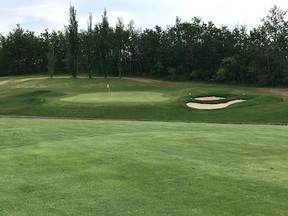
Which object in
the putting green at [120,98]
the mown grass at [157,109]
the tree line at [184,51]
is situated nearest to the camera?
the mown grass at [157,109]

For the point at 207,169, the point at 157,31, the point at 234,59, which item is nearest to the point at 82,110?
the point at 207,169

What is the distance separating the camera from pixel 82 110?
3641 cm

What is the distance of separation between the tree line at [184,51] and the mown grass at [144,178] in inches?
2145

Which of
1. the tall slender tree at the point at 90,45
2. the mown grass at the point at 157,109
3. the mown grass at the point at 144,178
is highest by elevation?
the tall slender tree at the point at 90,45

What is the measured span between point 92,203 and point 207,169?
319 centimetres

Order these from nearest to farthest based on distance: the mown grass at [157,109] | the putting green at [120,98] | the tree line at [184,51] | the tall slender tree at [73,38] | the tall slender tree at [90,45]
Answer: the mown grass at [157,109], the putting green at [120,98], the tree line at [184,51], the tall slender tree at [73,38], the tall slender tree at [90,45]

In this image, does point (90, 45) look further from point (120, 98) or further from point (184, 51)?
point (120, 98)

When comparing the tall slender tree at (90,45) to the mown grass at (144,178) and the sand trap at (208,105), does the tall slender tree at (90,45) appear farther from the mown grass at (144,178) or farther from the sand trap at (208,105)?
the mown grass at (144,178)

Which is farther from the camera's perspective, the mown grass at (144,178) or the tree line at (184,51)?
the tree line at (184,51)

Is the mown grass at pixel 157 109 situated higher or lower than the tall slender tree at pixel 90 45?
lower

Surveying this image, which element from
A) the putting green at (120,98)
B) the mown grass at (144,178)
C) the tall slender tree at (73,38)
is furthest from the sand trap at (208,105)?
the tall slender tree at (73,38)

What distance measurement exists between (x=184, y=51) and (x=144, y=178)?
7296 cm

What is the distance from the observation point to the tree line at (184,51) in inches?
2694

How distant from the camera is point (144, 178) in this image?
7945 millimetres
